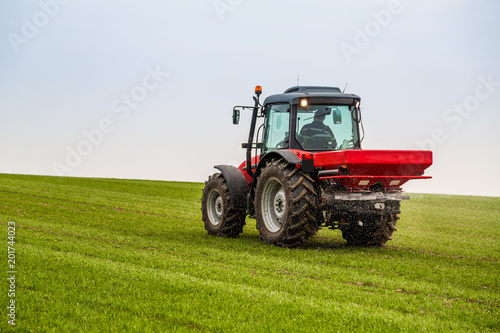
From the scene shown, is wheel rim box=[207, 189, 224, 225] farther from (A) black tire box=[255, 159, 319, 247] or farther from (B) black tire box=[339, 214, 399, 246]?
(B) black tire box=[339, 214, 399, 246]

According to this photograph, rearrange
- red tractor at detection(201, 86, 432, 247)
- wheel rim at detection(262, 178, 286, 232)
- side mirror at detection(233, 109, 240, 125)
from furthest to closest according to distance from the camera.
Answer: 1. side mirror at detection(233, 109, 240, 125)
2. wheel rim at detection(262, 178, 286, 232)
3. red tractor at detection(201, 86, 432, 247)

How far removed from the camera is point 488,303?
5.58 m

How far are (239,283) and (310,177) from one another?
325 cm

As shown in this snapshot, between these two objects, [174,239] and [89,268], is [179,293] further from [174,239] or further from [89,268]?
[174,239]

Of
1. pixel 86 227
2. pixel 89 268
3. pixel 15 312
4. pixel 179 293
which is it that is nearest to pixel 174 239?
pixel 86 227

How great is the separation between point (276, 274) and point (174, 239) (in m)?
3.79

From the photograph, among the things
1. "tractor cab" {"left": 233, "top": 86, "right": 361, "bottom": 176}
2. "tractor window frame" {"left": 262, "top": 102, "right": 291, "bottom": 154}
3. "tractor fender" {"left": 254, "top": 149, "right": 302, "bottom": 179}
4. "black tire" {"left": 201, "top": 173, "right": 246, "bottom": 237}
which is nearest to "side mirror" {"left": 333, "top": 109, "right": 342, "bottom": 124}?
"tractor cab" {"left": 233, "top": 86, "right": 361, "bottom": 176}

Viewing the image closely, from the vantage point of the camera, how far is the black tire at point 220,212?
410 inches

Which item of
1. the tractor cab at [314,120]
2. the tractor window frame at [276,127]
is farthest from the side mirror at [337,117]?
the tractor window frame at [276,127]

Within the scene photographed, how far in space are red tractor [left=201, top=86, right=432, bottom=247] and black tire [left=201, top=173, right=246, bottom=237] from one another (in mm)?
21

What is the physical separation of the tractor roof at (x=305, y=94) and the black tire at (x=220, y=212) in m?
2.07

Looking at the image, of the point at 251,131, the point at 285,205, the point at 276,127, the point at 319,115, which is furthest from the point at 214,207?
the point at 319,115

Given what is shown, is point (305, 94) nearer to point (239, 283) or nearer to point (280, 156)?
point (280, 156)

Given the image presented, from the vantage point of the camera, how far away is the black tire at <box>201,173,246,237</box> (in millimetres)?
10422
